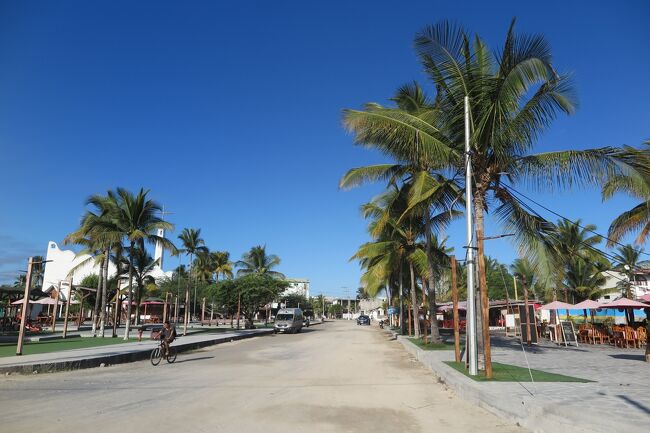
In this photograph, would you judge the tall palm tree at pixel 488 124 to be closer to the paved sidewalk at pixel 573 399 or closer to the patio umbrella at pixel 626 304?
the paved sidewalk at pixel 573 399

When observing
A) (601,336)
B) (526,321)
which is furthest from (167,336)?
(601,336)

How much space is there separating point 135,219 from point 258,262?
3363cm

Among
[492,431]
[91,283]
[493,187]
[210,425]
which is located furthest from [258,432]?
[91,283]

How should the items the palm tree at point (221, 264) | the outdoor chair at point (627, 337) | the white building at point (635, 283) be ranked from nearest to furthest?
the outdoor chair at point (627, 337), the white building at point (635, 283), the palm tree at point (221, 264)

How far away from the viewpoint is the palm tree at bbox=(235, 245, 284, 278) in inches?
2336

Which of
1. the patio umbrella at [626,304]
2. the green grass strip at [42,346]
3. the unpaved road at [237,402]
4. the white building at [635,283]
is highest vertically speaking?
the white building at [635,283]

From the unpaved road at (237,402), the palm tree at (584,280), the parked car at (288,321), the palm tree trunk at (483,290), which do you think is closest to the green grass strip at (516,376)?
the palm tree trunk at (483,290)

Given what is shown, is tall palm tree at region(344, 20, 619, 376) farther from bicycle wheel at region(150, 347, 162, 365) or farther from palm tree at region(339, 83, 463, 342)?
bicycle wheel at region(150, 347, 162, 365)

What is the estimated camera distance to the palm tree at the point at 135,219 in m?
26.4

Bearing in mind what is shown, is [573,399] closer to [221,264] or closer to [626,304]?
[626,304]

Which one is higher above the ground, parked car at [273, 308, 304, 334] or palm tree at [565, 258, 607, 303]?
palm tree at [565, 258, 607, 303]

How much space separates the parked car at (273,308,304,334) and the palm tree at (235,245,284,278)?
18.2 meters

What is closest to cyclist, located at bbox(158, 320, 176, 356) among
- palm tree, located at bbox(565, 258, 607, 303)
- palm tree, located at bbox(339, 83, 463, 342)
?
palm tree, located at bbox(339, 83, 463, 342)

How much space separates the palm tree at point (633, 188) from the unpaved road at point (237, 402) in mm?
7016
